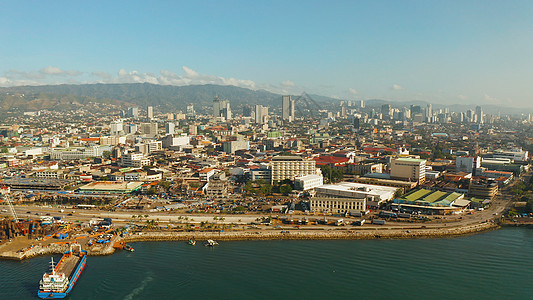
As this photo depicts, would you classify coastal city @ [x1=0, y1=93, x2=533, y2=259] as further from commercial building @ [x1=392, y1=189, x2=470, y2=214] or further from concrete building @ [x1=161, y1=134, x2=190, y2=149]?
concrete building @ [x1=161, y1=134, x2=190, y2=149]

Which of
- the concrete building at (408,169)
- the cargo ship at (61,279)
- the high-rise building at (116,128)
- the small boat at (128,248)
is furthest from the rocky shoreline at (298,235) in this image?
the high-rise building at (116,128)

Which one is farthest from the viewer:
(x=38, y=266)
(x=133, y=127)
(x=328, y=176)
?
(x=133, y=127)

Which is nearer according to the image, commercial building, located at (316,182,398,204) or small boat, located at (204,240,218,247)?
small boat, located at (204,240,218,247)

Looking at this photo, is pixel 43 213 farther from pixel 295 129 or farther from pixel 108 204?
pixel 295 129

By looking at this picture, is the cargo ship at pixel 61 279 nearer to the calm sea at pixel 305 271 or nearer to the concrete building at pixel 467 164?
the calm sea at pixel 305 271

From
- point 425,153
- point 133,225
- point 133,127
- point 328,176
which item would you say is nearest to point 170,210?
point 133,225

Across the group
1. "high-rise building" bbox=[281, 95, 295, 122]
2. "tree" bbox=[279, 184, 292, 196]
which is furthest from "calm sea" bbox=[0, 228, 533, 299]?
"high-rise building" bbox=[281, 95, 295, 122]
